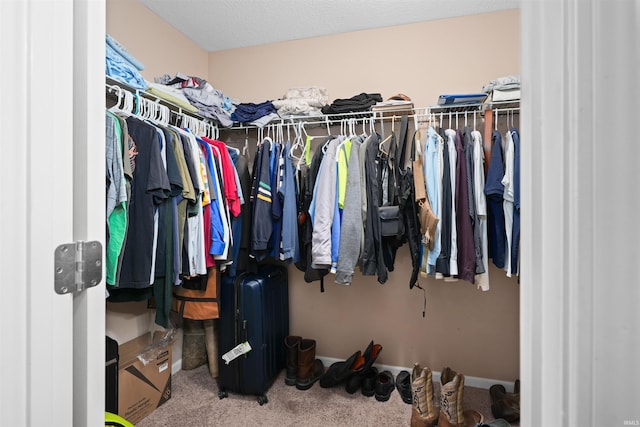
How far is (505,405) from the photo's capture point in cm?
196

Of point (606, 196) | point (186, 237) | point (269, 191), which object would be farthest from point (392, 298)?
point (606, 196)

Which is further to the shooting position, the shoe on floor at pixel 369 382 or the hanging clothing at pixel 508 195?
the shoe on floor at pixel 369 382

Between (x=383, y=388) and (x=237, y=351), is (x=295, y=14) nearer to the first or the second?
(x=237, y=351)

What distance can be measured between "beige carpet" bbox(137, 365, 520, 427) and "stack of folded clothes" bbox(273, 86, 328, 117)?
6.27 ft

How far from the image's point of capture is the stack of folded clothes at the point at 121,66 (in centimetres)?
156

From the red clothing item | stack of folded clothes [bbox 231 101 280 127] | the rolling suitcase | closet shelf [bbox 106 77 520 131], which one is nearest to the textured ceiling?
stack of folded clothes [bbox 231 101 280 127]

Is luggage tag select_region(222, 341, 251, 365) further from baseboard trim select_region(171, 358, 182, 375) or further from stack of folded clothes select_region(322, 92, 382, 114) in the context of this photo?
stack of folded clothes select_region(322, 92, 382, 114)

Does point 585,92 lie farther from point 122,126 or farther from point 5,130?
point 122,126

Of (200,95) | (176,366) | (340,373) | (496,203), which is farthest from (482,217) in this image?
(176,366)

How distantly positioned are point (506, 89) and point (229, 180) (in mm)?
1743

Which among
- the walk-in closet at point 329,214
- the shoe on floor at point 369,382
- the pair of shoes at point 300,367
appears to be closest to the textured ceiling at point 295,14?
the walk-in closet at point 329,214

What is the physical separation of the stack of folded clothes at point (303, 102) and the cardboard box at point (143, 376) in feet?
5.79

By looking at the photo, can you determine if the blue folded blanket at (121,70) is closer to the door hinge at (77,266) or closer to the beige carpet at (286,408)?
the door hinge at (77,266)

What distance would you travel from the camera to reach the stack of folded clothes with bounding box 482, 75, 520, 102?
6.38 feet
